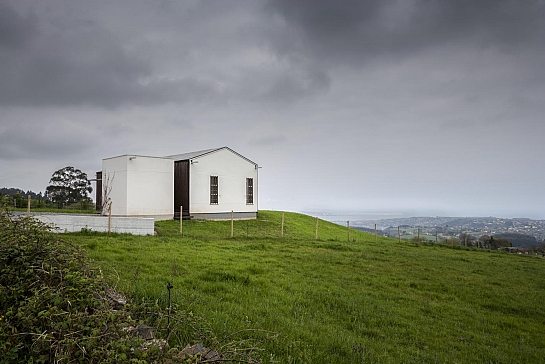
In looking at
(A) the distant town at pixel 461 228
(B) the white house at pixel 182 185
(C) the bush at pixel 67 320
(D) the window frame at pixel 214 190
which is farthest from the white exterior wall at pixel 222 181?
(C) the bush at pixel 67 320

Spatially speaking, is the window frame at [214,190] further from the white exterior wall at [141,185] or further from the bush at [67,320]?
the bush at [67,320]

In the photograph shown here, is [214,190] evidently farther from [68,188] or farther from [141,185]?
[68,188]

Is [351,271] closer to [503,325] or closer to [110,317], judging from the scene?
[503,325]

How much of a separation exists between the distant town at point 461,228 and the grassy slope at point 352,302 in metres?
15.0

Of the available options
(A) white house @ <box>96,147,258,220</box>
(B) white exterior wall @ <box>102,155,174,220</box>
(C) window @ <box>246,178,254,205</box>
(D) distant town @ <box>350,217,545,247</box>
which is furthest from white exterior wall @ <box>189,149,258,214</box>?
→ (D) distant town @ <box>350,217,545,247</box>

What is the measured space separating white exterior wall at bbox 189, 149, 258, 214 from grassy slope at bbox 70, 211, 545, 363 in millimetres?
12270

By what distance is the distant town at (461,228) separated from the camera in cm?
2647

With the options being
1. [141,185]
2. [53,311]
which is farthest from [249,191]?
[53,311]

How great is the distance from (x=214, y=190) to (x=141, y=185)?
5269 millimetres

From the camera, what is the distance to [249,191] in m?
27.9

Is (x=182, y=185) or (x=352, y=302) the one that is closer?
(x=352, y=302)

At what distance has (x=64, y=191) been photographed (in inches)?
1436

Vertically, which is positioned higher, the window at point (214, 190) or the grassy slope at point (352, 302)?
the window at point (214, 190)

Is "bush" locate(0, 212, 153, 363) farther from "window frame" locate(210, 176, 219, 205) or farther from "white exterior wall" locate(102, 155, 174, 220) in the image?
"window frame" locate(210, 176, 219, 205)
